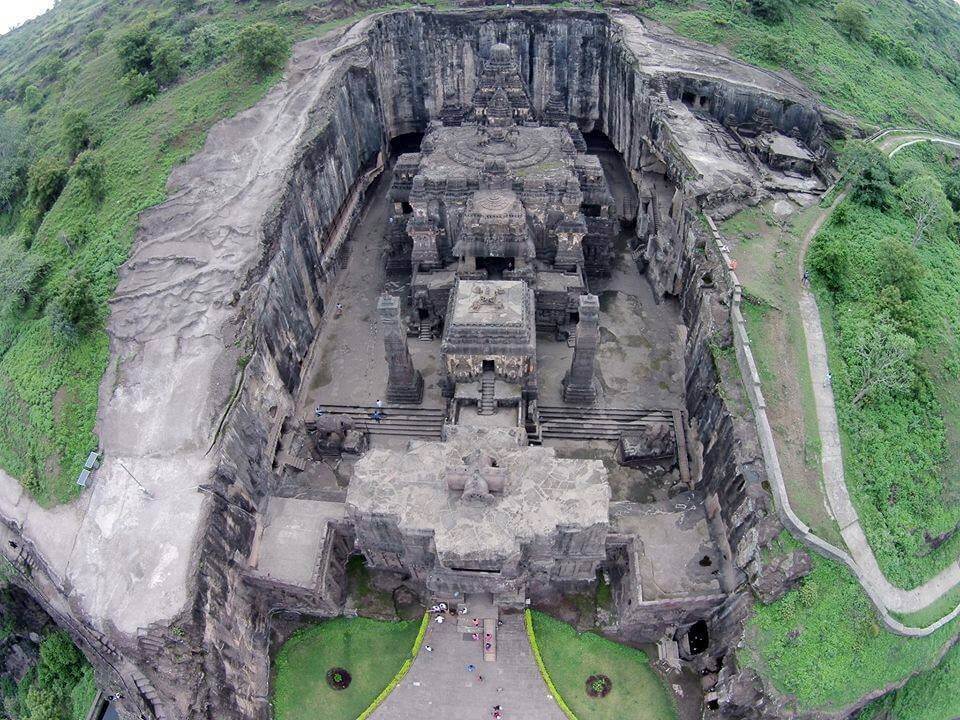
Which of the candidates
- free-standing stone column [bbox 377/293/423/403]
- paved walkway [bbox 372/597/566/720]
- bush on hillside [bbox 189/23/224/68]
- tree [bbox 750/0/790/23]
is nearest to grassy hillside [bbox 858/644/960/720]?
paved walkway [bbox 372/597/566/720]

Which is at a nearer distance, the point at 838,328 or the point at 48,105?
the point at 838,328

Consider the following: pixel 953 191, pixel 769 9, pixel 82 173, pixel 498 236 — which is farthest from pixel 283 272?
pixel 769 9

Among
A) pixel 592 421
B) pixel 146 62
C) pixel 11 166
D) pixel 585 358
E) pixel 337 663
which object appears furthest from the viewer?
pixel 146 62

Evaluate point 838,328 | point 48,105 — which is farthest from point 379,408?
point 48,105

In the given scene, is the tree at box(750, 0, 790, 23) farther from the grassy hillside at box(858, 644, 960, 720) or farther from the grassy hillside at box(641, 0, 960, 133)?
the grassy hillside at box(858, 644, 960, 720)

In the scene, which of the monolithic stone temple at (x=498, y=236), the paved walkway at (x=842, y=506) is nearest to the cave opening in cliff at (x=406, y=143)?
the monolithic stone temple at (x=498, y=236)

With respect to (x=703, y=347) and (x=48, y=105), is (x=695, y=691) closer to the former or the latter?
(x=703, y=347)

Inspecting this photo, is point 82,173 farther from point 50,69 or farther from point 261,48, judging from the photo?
point 50,69
